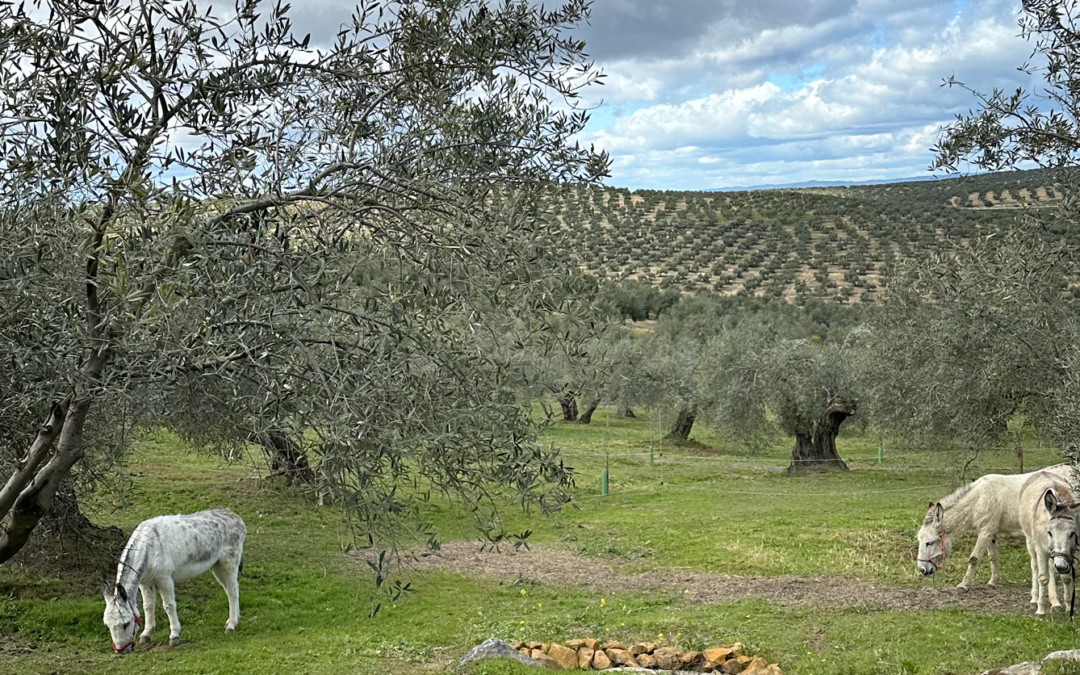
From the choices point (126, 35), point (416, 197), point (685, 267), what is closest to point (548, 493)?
point (416, 197)

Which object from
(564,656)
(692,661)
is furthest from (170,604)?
(692,661)

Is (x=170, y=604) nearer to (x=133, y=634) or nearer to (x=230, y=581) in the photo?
(x=133, y=634)

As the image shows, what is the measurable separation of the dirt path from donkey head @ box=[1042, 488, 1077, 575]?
3.99ft

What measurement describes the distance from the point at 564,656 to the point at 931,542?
746cm

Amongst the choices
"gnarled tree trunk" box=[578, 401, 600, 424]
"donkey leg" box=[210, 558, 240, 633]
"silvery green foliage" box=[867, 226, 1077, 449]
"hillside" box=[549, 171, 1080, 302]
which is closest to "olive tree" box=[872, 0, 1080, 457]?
"silvery green foliage" box=[867, 226, 1077, 449]

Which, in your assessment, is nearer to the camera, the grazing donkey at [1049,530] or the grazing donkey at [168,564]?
the grazing donkey at [168,564]

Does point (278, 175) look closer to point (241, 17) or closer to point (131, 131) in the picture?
point (131, 131)

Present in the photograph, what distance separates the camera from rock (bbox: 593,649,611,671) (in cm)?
1040

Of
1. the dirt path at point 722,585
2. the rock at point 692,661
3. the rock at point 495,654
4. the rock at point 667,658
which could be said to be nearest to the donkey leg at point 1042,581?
the dirt path at point 722,585

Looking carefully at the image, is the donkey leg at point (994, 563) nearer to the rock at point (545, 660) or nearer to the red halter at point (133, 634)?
the rock at point (545, 660)

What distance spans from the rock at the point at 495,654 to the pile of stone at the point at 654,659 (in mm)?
176

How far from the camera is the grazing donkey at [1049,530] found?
12266mm

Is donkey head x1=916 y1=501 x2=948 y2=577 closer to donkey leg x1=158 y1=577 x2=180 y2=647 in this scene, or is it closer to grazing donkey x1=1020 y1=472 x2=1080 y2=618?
grazing donkey x1=1020 y1=472 x2=1080 y2=618

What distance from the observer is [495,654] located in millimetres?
10242
